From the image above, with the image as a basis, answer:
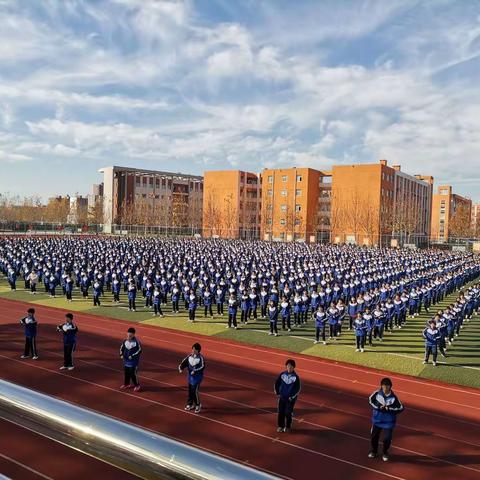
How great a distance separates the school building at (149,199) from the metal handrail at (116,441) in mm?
89401

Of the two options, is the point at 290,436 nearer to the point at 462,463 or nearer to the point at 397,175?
the point at 462,463

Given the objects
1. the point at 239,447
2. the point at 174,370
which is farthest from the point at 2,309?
the point at 239,447

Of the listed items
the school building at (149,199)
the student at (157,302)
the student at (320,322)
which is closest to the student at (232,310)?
the student at (320,322)

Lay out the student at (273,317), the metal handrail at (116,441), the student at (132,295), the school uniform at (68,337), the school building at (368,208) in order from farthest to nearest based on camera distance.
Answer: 1. the school building at (368,208)
2. the student at (132,295)
3. the student at (273,317)
4. the school uniform at (68,337)
5. the metal handrail at (116,441)

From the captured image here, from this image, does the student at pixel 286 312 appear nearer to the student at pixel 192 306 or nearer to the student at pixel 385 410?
the student at pixel 192 306

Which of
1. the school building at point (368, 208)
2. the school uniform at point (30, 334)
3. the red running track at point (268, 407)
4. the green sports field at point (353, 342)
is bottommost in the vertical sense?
the red running track at point (268, 407)

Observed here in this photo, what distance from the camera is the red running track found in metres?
8.36

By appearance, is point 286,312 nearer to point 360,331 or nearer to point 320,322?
point 320,322

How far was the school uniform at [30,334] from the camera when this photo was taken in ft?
44.4

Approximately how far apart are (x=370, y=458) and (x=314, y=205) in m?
72.6

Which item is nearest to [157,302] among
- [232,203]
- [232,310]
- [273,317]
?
[232,310]

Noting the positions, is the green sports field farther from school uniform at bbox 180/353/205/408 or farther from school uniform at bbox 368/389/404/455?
school uniform at bbox 180/353/205/408

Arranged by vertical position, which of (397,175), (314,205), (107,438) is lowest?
(107,438)

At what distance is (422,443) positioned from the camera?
30.0 ft
